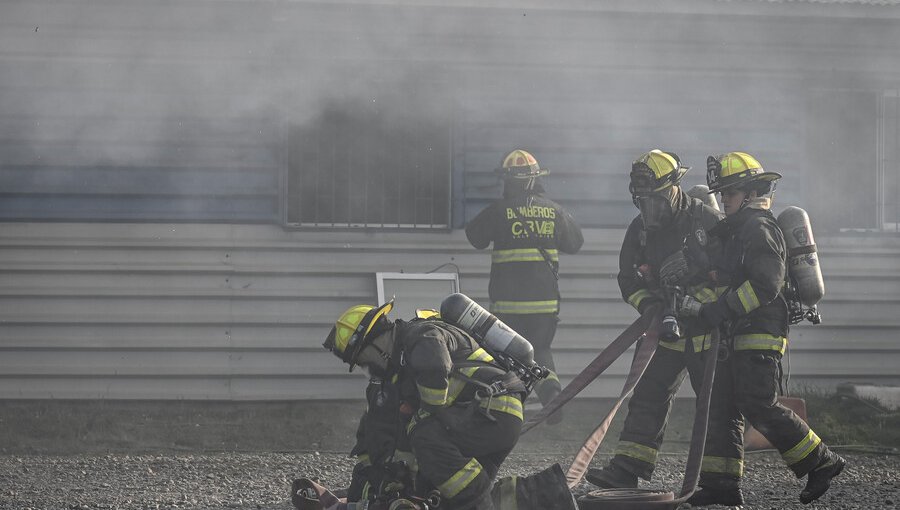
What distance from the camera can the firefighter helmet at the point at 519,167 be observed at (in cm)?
875

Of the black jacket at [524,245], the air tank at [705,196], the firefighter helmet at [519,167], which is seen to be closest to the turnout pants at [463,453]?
the air tank at [705,196]

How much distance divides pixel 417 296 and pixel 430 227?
0.64 metres

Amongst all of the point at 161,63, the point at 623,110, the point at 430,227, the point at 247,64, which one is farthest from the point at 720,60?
the point at 161,63

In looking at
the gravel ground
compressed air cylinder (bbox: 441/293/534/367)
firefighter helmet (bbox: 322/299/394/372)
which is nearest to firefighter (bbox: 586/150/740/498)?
the gravel ground

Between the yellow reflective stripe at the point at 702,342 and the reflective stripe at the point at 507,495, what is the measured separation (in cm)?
145

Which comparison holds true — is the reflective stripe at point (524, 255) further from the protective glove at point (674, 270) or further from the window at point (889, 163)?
the window at point (889, 163)

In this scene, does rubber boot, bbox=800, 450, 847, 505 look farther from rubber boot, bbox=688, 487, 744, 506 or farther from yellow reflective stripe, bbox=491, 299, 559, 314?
yellow reflective stripe, bbox=491, 299, 559, 314

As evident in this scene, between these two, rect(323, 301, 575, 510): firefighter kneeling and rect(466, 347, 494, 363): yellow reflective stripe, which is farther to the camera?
rect(466, 347, 494, 363): yellow reflective stripe

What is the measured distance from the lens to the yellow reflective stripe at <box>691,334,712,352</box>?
21.6 feet

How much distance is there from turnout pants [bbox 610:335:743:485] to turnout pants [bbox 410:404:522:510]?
1179mm

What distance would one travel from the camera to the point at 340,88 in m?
9.55

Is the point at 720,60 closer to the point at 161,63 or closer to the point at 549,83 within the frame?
the point at 549,83

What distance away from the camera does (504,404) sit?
5637mm

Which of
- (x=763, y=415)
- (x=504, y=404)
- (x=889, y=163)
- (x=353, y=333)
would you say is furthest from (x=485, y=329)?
(x=889, y=163)
